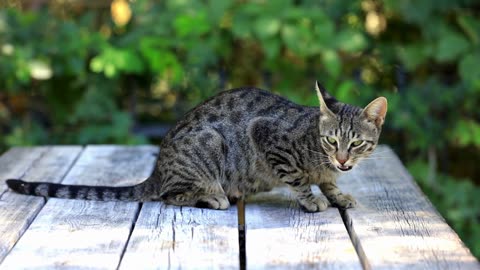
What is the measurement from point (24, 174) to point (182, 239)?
1.68 m

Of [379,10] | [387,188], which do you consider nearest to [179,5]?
[379,10]

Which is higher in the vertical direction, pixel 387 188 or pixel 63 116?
pixel 387 188

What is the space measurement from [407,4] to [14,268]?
→ 4.88 metres

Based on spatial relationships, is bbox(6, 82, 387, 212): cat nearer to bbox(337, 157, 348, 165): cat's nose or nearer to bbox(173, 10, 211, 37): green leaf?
bbox(337, 157, 348, 165): cat's nose

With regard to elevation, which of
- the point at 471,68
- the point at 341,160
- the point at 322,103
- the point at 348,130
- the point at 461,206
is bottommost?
the point at 461,206

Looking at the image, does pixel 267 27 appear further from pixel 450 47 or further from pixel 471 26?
pixel 471 26

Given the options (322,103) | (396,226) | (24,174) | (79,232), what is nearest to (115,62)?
(24,174)

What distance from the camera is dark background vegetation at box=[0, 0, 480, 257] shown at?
6703mm

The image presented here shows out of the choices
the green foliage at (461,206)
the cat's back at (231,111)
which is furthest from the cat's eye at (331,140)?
the green foliage at (461,206)

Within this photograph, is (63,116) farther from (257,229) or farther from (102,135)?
(257,229)

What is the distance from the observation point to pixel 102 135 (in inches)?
273

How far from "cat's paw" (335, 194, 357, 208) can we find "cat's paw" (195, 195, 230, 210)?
529mm

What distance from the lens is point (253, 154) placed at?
13.4 ft

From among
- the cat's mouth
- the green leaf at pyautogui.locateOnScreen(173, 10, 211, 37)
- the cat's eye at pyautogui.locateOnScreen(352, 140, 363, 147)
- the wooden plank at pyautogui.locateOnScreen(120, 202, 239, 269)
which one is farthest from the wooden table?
the green leaf at pyautogui.locateOnScreen(173, 10, 211, 37)
